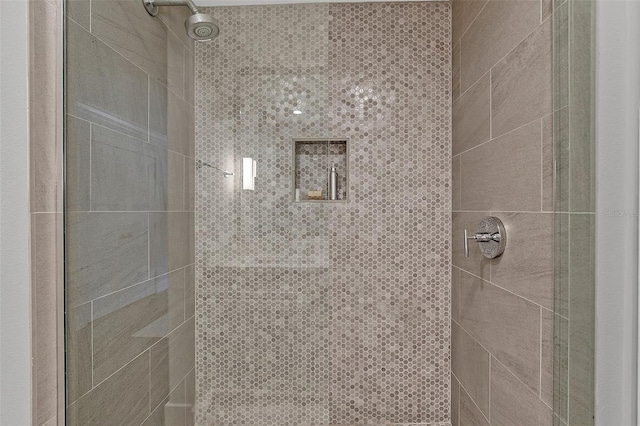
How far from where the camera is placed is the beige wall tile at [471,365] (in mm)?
1044

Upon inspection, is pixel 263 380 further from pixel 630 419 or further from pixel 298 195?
pixel 630 419

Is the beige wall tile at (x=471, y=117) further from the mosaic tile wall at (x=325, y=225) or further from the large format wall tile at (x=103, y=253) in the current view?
the large format wall tile at (x=103, y=253)

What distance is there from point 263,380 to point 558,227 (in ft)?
2.60

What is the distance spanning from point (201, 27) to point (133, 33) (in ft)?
0.52

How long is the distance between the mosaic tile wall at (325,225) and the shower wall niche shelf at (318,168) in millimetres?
20

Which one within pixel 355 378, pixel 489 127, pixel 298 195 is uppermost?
pixel 489 127

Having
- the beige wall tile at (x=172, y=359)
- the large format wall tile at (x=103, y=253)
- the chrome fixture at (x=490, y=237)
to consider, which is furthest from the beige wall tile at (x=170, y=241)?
the chrome fixture at (x=490, y=237)

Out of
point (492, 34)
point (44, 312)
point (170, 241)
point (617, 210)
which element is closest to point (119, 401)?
point (44, 312)

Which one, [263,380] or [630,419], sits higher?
[630,419]

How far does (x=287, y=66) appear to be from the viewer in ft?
3.08

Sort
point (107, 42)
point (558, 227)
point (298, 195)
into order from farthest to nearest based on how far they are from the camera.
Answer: point (298, 195) → point (107, 42) → point (558, 227)

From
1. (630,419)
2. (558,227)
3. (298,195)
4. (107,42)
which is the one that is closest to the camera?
(630,419)

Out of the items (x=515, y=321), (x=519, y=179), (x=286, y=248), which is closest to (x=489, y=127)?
(x=519, y=179)

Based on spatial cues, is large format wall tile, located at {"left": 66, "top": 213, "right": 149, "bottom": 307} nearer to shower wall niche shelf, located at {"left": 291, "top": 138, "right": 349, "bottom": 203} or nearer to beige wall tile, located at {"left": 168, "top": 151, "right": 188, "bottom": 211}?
beige wall tile, located at {"left": 168, "top": 151, "right": 188, "bottom": 211}
